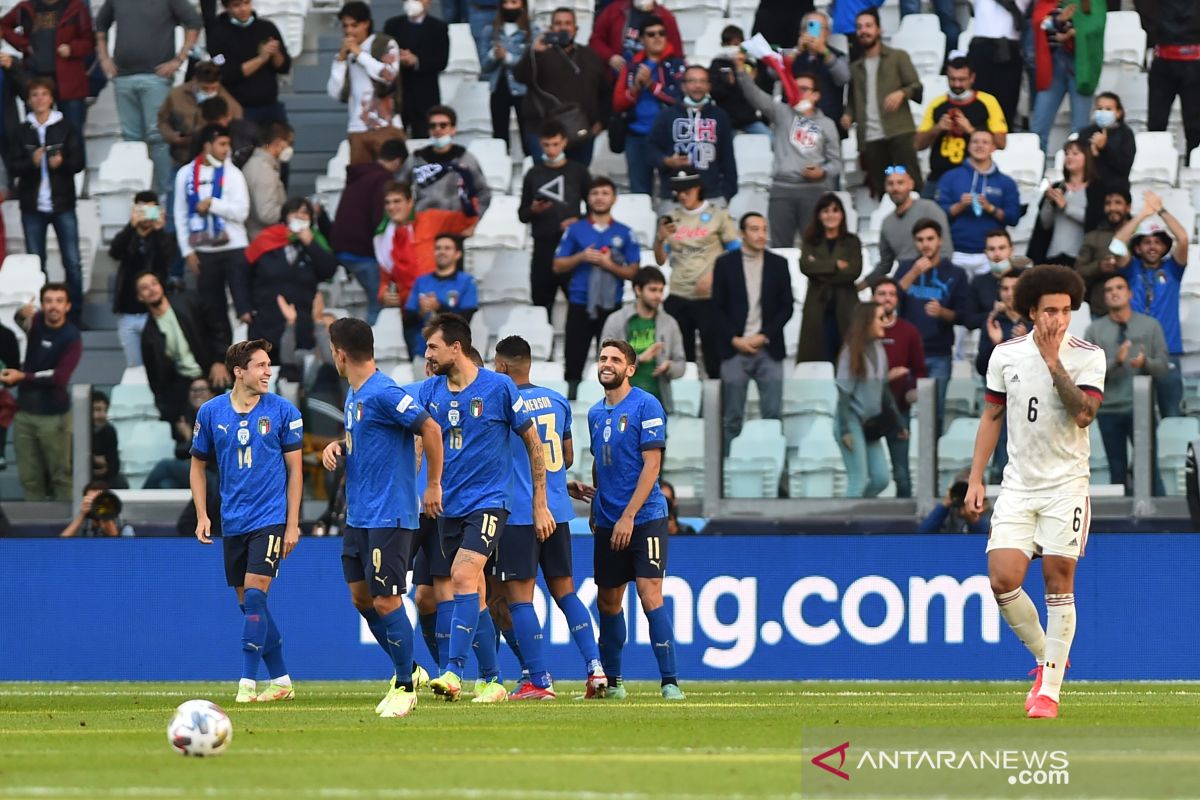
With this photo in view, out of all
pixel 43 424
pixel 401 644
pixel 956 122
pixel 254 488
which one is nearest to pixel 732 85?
pixel 956 122

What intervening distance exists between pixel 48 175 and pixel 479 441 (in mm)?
11074

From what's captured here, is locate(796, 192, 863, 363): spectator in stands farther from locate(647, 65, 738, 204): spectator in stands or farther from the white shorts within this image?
the white shorts

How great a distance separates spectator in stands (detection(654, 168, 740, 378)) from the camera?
1858 cm

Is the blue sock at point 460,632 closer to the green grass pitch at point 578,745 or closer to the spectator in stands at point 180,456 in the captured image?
the green grass pitch at point 578,745

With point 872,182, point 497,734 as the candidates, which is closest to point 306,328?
point 872,182

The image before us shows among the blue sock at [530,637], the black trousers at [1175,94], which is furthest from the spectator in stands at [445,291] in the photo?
the black trousers at [1175,94]

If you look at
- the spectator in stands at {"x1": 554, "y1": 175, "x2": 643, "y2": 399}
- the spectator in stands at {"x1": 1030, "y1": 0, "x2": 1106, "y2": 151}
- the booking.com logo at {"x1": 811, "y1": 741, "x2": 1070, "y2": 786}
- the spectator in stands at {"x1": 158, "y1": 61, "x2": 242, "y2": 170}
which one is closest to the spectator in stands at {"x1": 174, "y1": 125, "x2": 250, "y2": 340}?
the spectator in stands at {"x1": 158, "y1": 61, "x2": 242, "y2": 170}

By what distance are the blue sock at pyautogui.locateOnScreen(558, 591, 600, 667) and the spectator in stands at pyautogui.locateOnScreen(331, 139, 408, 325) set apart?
749 centimetres

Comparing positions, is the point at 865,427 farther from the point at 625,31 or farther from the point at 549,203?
the point at 625,31

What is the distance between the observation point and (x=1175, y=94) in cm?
2103

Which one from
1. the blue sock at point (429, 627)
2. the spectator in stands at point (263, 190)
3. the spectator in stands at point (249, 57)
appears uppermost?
A: the spectator in stands at point (249, 57)

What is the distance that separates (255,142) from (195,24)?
2.17 meters

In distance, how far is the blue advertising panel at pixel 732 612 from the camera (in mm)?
16734

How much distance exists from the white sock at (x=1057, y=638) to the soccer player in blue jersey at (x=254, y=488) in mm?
4796
